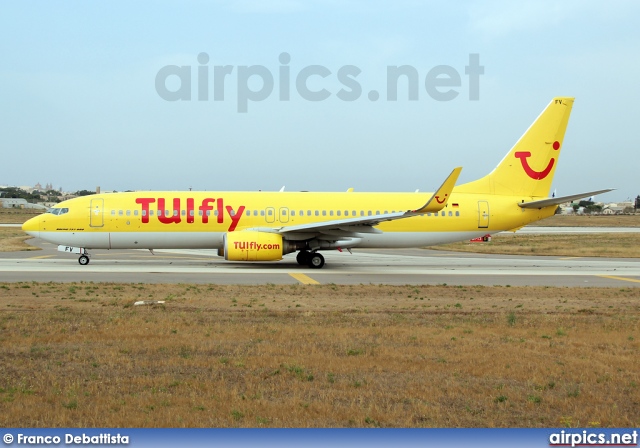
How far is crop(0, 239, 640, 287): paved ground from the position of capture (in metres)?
22.9

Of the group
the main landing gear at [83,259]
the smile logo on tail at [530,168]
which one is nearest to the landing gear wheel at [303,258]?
the main landing gear at [83,259]

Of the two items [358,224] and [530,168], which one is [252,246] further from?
[530,168]

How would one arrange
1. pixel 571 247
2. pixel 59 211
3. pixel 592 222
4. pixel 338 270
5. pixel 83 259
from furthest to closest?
pixel 592 222 → pixel 571 247 → pixel 59 211 → pixel 83 259 → pixel 338 270

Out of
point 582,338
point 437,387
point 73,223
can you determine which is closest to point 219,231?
point 73,223

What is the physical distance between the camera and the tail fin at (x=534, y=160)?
102 feet

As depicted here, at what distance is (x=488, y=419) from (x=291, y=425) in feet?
7.09

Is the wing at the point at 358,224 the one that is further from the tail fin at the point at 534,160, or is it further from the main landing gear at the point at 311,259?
the tail fin at the point at 534,160

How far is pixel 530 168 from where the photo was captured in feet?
102

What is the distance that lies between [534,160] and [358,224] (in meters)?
9.72

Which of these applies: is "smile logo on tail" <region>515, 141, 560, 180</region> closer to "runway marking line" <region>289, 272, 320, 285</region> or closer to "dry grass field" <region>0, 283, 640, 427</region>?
"runway marking line" <region>289, 272, 320, 285</region>

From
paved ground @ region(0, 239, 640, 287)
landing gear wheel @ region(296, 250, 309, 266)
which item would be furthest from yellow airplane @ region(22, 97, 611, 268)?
paved ground @ region(0, 239, 640, 287)

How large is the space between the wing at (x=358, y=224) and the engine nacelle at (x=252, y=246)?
100 centimetres

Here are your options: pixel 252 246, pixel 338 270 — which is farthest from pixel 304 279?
pixel 338 270

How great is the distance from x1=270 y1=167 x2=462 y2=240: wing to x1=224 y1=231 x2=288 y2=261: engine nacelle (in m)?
1.00
